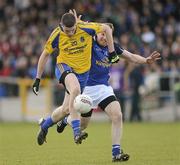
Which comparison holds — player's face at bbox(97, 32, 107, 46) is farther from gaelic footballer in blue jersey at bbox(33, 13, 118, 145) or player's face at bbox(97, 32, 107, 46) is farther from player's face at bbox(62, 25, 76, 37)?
player's face at bbox(62, 25, 76, 37)

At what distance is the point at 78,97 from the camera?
12094 mm

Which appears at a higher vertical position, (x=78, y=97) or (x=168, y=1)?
(x=168, y=1)

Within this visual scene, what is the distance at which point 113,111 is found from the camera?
39.5ft

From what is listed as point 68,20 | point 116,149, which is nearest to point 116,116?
point 116,149

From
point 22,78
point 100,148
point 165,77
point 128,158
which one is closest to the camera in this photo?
point 128,158

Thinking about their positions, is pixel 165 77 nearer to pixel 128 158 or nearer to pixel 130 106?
pixel 130 106

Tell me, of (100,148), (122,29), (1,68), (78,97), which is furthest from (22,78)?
(78,97)

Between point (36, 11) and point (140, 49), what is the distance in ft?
24.4

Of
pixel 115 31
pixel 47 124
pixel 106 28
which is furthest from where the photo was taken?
pixel 115 31

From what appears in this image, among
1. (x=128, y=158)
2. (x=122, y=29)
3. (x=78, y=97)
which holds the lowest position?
(x=128, y=158)

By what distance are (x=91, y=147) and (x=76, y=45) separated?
350cm

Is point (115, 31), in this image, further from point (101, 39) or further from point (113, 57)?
point (113, 57)

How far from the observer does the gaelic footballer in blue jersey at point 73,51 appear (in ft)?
40.5

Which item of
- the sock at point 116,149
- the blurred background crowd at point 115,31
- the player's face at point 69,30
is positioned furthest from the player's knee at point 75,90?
the blurred background crowd at point 115,31
